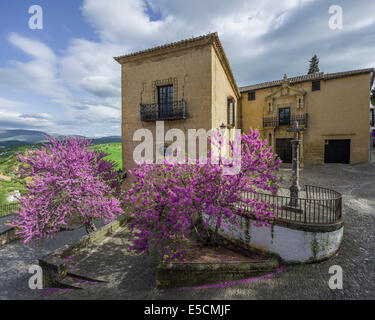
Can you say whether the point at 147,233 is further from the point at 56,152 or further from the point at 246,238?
the point at 56,152

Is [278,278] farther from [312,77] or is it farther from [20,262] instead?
[312,77]

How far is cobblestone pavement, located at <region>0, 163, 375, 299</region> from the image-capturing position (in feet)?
14.7

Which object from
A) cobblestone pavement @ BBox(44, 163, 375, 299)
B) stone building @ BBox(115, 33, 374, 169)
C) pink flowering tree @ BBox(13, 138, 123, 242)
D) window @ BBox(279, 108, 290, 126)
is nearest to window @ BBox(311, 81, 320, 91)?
stone building @ BBox(115, 33, 374, 169)

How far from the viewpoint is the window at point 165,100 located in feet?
32.8

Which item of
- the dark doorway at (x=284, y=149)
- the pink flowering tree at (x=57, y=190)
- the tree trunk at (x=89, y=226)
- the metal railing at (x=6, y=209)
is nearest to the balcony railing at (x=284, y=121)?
the dark doorway at (x=284, y=149)

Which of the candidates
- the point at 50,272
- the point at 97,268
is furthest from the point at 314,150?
the point at 50,272

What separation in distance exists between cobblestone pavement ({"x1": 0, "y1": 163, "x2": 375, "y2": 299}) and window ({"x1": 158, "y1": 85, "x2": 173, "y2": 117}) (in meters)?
7.14

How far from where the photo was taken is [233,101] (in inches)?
507

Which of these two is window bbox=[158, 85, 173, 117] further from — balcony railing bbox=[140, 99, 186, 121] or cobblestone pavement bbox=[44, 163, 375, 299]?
cobblestone pavement bbox=[44, 163, 375, 299]

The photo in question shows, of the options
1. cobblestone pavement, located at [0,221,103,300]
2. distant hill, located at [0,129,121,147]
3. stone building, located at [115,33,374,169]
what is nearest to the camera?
cobblestone pavement, located at [0,221,103,300]

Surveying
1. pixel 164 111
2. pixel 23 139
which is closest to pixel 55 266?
pixel 164 111

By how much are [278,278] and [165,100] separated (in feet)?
31.8

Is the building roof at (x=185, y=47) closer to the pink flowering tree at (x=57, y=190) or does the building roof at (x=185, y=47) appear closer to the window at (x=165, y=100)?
the window at (x=165, y=100)

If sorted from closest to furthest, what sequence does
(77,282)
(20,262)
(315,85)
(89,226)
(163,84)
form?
(77,282), (20,262), (89,226), (163,84), (315,85)
